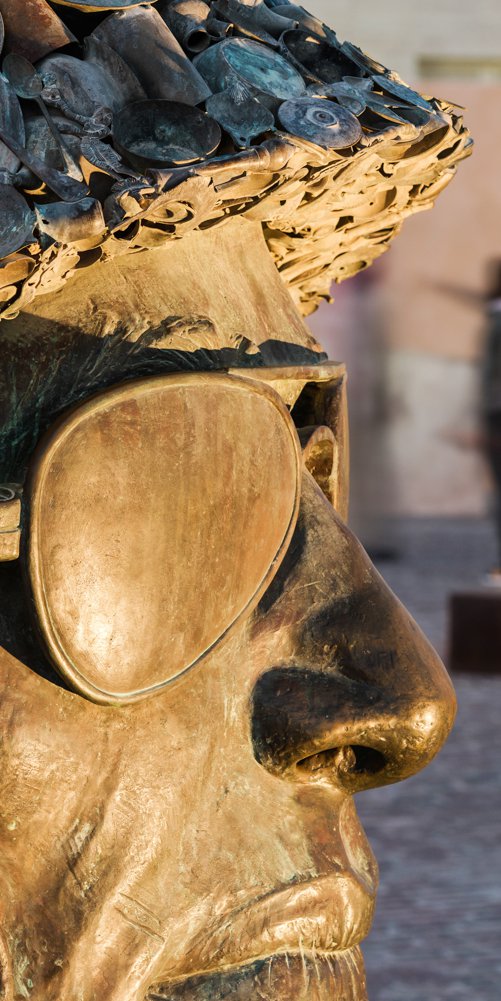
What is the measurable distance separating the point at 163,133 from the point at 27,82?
117 mm

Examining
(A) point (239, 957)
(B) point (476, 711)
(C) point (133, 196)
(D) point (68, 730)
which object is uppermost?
(C) point (133, 196)

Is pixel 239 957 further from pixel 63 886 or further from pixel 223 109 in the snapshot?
pixel 223 109

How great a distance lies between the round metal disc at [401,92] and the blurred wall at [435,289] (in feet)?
36.4

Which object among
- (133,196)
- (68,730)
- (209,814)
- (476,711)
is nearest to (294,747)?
(209,814)

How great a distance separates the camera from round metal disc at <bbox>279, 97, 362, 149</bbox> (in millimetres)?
1269

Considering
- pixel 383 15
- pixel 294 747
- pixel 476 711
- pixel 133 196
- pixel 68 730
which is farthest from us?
pixel 383 15

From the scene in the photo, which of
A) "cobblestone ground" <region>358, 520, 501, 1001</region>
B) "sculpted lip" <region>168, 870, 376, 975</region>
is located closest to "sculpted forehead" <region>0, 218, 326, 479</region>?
"sculpted lip" <region>168, 870, 376, 975</region>

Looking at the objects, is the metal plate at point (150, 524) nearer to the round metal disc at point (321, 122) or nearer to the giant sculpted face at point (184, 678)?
the giant sculpted face at point (184, 678)

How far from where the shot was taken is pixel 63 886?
128 cm

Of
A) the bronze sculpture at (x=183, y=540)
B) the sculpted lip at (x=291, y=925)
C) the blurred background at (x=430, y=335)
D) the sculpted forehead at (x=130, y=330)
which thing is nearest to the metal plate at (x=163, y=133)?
the bronze sculpture at (x=183, y=540)

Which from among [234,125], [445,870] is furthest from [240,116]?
[445,870]

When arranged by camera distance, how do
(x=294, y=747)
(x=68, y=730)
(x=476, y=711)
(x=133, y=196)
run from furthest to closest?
(x=476, y=711), (x=294, y=747), (x=68, y=730), (x=133, y=196)

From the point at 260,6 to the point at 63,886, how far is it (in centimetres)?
83

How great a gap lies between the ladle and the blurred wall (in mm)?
11297
